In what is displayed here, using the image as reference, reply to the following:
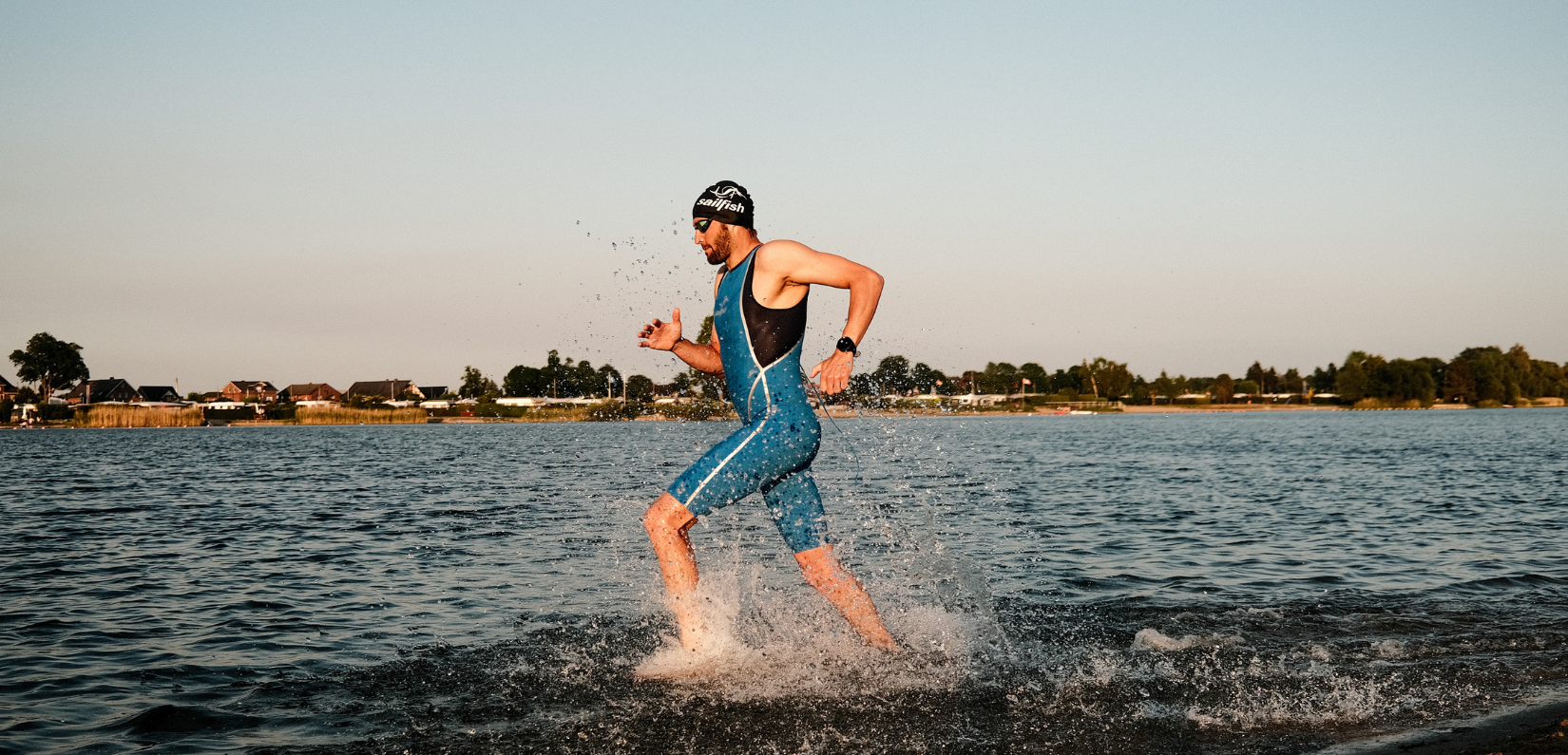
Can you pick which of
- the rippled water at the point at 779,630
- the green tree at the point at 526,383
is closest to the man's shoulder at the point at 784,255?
the rippled water at the point at 779,630

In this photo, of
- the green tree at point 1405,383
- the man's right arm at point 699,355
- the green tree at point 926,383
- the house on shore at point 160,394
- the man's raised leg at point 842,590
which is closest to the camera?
the man's raised leg at point 842,590

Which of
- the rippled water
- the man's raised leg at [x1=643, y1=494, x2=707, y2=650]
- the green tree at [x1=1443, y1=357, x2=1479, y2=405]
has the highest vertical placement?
the green tree at [x1=1443, y1=357, x2=1479, y2=405]

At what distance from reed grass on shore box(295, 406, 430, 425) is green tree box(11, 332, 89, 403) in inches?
1303

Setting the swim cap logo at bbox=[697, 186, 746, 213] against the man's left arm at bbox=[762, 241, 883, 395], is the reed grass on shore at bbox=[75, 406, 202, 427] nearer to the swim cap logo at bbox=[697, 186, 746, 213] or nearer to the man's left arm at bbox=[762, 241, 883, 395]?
the swim cap logo at bbox=[697, 186, 746, 213]

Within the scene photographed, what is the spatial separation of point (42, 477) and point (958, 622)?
3574 centimetres

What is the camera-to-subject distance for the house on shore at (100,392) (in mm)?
155625

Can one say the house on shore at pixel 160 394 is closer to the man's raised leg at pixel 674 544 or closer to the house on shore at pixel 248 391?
the house on shore at pixel 248 391

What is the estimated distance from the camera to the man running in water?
5.68 meters

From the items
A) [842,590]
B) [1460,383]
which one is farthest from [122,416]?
[1460,383]

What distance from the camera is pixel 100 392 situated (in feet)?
519

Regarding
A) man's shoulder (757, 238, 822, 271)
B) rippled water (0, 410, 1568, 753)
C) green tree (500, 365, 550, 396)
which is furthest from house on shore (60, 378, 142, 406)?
man's shoulder (757, 238, 822, 271)

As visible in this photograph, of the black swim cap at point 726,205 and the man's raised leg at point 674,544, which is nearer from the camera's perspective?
the man's raised leg at point 674,544

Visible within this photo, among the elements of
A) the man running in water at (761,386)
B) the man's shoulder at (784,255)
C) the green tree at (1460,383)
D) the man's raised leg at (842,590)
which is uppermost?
the green tree at (1460,383)

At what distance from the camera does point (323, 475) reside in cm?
3428
